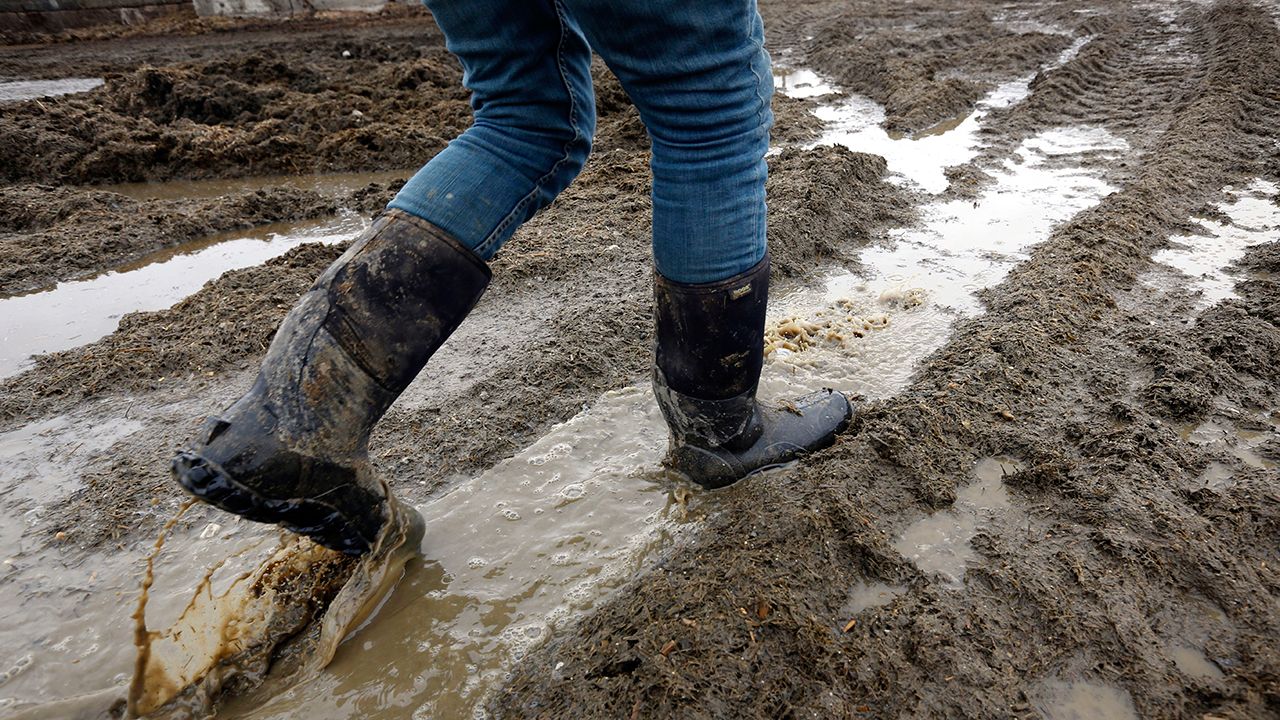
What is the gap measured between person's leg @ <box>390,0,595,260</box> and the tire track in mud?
85 centimetres

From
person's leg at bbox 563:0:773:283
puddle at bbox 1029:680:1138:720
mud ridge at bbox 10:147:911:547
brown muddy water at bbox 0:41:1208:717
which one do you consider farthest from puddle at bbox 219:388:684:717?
puddle at bbox 1029:680:1138:720

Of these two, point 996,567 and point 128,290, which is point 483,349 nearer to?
point 996,567

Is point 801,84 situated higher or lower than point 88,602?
lower

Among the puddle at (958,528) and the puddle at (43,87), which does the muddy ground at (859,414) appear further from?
the puddle at (43,87)

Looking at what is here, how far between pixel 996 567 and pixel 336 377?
4.62 ft

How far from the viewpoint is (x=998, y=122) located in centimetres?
501

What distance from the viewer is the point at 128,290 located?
3258 millimetres

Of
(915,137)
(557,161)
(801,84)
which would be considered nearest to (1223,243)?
(915,137)

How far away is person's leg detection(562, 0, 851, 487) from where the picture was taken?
45.5 inches

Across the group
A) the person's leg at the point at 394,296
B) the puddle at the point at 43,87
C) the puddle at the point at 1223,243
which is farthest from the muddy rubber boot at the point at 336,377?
the puddle at the point at 43,87

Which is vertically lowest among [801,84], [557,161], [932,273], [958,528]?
[801,84]

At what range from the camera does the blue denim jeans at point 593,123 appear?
1.19 m

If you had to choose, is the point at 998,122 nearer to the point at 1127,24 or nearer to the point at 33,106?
the point at 1127,24

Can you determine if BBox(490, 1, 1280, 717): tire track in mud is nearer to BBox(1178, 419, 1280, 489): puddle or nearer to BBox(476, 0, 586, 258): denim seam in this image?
BBox(1178, 419, 1280, 489): puddle
